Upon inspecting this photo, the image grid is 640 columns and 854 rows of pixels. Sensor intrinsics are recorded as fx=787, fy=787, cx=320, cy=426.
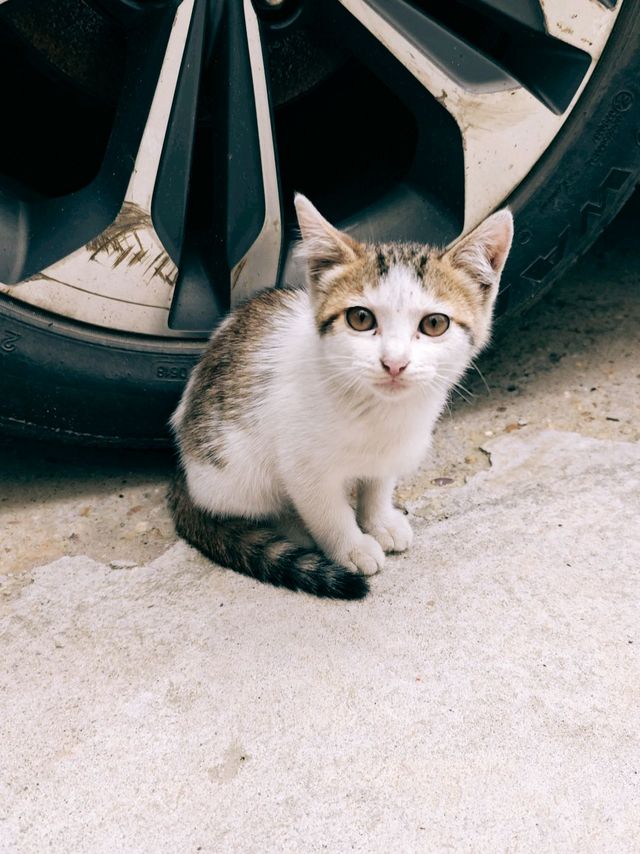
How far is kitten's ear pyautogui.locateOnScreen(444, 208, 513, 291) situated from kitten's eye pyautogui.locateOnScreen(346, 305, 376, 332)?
0.20m

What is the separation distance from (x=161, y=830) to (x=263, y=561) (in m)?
0.59

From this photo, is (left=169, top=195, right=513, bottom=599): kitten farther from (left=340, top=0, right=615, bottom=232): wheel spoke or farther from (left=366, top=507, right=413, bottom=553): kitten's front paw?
(left=340, top=0, right=615, bottom=232): wheel spoke

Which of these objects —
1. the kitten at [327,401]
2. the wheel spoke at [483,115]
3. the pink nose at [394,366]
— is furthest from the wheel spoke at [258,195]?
the pink nose at [394,366]

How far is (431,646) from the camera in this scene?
1.42 metres

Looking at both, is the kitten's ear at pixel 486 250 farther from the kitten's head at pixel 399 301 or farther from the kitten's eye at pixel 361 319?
the kitten's eye at pixel 361 319

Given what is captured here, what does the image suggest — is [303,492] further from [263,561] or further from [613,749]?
[613,749]

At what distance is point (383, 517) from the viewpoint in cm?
174

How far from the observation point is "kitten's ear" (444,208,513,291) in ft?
4.67

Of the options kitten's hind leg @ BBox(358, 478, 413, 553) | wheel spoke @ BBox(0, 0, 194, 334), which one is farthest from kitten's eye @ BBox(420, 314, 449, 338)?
wheel spoke @ BBox(0, 0, 194, 334)

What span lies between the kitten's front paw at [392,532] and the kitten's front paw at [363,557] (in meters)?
0.04

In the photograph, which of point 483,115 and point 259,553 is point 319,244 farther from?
point 259,553

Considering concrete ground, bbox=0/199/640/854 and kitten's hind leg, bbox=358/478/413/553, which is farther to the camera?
kitten's hind leg, bbox=358/478/413/553

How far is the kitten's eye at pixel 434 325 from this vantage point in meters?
1.44

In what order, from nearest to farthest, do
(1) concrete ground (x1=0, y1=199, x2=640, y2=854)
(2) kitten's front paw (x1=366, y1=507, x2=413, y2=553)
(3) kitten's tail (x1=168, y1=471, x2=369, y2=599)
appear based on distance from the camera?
(1) concrete ground (x1=0, y1=199, x2=640, y2=854)
(3) kitten's tail (x1=168, y1=471, x2=369, y2=599)
(2) kitten's front paw (x1=366, y1=507, x2=413, y2=553)
